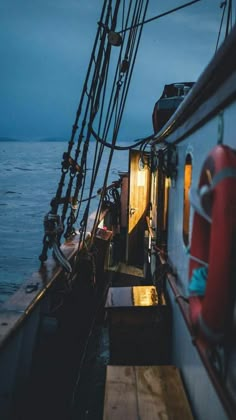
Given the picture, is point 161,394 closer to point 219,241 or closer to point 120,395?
point 120,395

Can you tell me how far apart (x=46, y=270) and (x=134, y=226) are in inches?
225

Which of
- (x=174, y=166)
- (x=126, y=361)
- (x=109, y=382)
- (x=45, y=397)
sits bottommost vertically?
(x=45, y=397)

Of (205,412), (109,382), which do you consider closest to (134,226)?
(109,382)

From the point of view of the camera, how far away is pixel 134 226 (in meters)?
11.2

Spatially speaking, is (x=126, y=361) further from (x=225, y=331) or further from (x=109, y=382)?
(x=225, y=331)

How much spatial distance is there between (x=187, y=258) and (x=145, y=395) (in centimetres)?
162

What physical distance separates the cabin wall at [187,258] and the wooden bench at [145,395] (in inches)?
6.8

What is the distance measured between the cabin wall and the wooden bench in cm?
17

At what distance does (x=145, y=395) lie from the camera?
12.6 feet

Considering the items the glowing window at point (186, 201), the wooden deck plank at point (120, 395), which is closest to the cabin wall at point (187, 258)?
the glowing window at point (186, 201)

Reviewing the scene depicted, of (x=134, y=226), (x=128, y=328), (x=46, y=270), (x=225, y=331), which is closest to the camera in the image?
(x=225, y=331)

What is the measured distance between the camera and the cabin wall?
285 cm

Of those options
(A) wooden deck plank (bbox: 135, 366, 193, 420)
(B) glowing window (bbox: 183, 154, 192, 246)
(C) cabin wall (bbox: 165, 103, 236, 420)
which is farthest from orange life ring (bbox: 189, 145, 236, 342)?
(B) glowing window (bbox: 183, 154, 192, 246)

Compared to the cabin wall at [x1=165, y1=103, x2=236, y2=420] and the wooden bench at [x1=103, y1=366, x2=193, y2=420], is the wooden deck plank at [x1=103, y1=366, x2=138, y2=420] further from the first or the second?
the cabin wall at [x1=165, y1=103, x2=236, y2=420]
